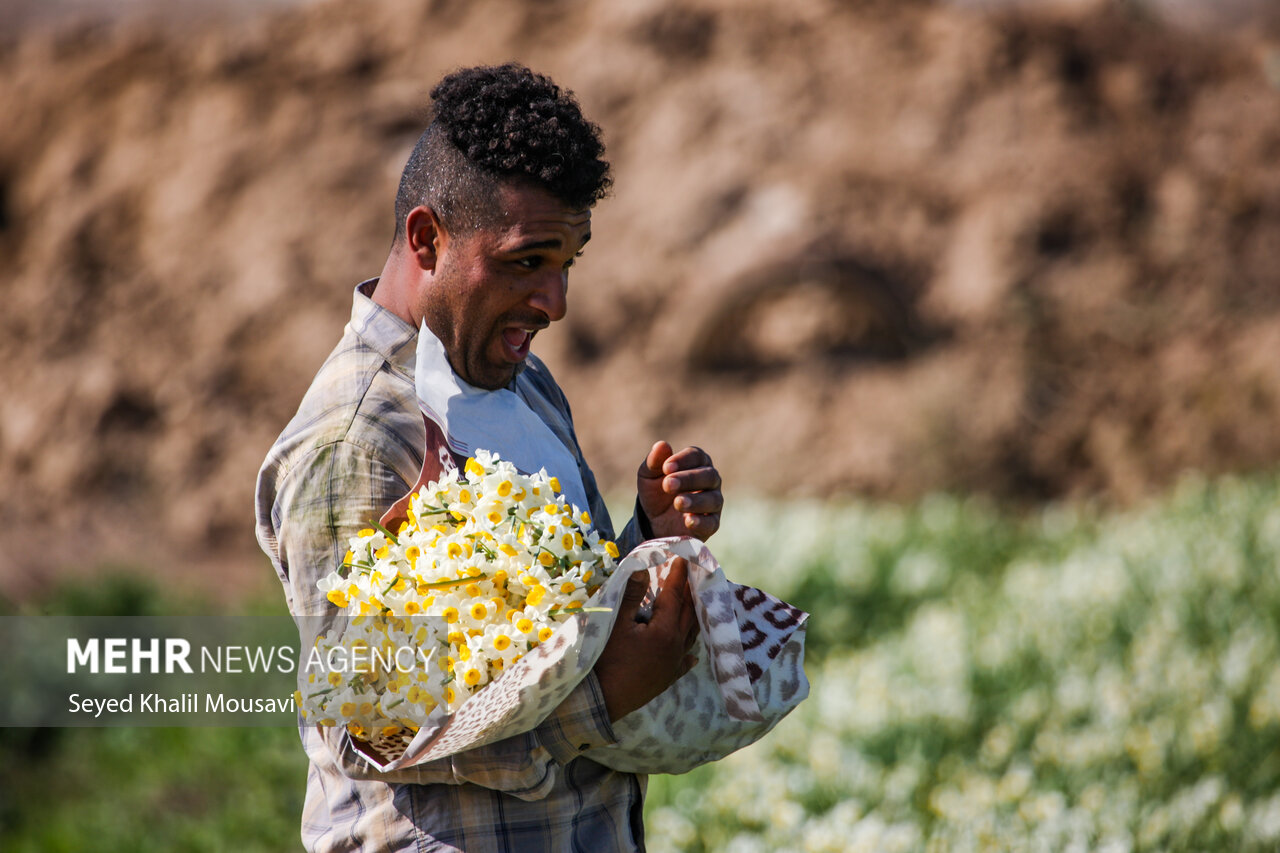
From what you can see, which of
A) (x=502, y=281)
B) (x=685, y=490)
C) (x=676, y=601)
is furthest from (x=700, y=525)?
(x=502, y=281)

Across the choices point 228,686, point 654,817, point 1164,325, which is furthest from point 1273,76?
point 228,686

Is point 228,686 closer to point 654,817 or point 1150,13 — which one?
point 654,817

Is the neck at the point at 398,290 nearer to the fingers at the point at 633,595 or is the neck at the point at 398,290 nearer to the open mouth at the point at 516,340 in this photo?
the open mouth at the point at 516,340

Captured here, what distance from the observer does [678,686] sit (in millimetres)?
1713

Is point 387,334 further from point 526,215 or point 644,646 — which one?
point 644,646

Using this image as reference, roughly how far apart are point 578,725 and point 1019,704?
3120 mm

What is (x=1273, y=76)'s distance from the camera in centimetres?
872

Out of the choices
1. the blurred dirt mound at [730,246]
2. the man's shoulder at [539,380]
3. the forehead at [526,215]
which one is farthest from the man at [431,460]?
the blurred dirt mound at [730,246]

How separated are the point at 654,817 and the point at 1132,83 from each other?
23.7ft

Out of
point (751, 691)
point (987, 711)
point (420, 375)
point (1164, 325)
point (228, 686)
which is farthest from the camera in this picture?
point (1164, 325)

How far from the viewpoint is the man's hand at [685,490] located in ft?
5.81

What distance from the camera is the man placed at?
1588mm

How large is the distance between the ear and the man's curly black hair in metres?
0.02


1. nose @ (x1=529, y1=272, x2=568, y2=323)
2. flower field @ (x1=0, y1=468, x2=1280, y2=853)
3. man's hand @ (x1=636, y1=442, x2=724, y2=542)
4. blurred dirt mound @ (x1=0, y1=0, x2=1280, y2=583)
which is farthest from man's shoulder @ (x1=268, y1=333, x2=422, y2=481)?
blurred dirt mound @ (x1=0, y1=0, x2=1280, y2=583)
